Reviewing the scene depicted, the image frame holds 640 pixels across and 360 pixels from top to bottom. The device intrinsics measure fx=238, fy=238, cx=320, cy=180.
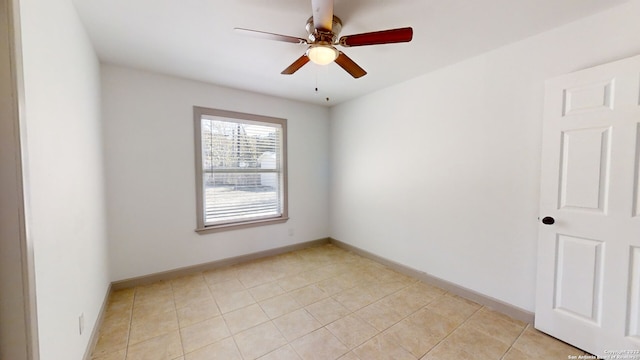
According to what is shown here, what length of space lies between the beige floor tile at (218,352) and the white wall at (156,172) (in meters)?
1.52

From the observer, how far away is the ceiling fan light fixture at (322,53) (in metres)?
1.71

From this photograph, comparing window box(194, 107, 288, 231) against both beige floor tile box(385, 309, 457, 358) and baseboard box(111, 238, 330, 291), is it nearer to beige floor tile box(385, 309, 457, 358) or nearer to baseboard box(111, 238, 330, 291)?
baseboard box(111, 238, 330, 291)

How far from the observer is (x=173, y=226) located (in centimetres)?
295

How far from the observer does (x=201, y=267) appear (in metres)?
3.13

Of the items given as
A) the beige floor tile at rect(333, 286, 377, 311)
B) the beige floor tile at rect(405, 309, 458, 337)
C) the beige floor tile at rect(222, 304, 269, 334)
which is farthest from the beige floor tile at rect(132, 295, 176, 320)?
the beige floor tile at rect(405, 309, 458, 337)

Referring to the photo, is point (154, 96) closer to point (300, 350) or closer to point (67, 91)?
point (67, 91)

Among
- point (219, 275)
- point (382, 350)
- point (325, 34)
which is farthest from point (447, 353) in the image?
point (219, 275)

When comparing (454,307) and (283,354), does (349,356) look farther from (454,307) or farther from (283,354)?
(454,307)

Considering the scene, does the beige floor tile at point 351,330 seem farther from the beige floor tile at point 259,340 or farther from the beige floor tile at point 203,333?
the beige floor tile at point 203,333

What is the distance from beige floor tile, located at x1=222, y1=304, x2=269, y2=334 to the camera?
205cm

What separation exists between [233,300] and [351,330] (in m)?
1.25

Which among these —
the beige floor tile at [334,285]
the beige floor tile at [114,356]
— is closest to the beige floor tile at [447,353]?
the beige floor tile at [334,285]

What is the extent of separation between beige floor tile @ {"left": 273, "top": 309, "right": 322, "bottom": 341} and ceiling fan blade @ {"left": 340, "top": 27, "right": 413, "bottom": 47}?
2256 millimetres

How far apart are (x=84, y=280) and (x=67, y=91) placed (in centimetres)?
129
